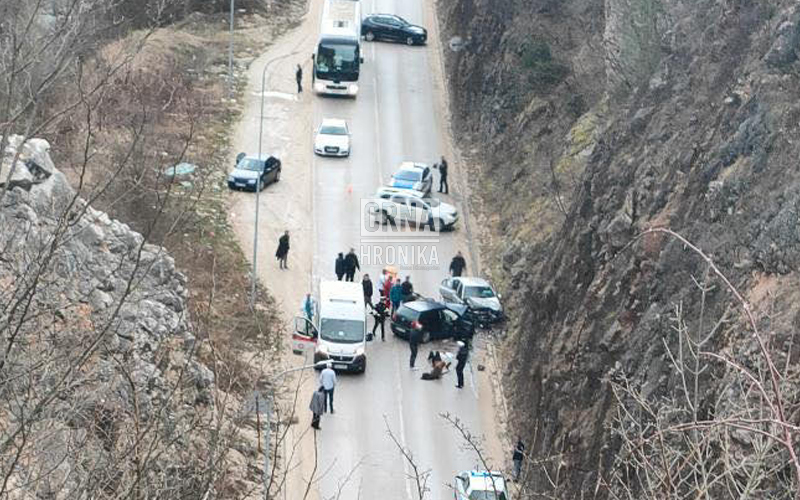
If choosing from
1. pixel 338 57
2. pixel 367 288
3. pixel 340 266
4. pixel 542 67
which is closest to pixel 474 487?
pixel 367 288

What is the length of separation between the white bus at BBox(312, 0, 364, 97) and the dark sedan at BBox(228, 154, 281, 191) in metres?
8.42

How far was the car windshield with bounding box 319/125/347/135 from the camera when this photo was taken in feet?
163

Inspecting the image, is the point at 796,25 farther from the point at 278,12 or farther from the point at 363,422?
the point at 278,12

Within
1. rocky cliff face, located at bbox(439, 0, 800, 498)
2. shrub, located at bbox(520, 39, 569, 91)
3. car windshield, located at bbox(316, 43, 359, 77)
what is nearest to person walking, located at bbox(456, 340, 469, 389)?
rocky cliff face, located at bbox(439, 0, 800, 498)

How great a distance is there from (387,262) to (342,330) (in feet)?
22.6

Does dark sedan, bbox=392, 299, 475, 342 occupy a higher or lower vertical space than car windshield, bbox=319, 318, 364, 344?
higher

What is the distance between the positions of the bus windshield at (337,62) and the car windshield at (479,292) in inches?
698

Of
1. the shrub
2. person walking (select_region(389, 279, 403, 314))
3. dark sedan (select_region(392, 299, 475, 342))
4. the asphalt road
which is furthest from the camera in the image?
the shrub

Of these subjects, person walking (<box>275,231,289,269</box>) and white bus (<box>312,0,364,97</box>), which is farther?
white bus (<box>312,0,364,97</box>)

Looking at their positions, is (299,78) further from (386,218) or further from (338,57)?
(386,218)

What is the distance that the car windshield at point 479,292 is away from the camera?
127 ft

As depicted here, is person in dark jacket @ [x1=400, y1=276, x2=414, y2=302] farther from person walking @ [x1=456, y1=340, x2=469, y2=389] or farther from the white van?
person walking @ [x1=456, y1=340, x2=469, y2=389]

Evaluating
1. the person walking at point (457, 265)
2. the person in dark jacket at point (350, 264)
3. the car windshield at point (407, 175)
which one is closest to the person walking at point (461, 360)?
the person walking at point (457, 265)

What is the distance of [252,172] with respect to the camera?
45.9m
